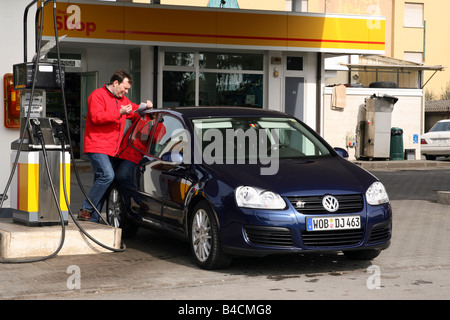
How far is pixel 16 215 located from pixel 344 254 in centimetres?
345

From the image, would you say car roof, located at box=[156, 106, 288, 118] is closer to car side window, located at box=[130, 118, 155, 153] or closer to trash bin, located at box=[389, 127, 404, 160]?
car side window, located at box=[130, 118, 155, 153]

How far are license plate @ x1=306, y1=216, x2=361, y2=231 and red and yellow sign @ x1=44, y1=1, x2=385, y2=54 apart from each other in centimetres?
1449

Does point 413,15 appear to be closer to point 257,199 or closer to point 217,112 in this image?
point 217,112

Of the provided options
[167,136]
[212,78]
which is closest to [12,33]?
[167,136]

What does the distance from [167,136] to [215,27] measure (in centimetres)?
1418

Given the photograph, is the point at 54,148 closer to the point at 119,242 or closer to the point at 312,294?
the point at 119,242

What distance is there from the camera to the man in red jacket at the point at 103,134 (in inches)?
369

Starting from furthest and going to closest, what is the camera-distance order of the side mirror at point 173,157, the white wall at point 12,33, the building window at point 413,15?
the building window at point 413,15 → the white wall at point 12,33 → the side mirror at point 173,157

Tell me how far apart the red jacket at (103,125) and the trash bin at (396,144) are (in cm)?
1800

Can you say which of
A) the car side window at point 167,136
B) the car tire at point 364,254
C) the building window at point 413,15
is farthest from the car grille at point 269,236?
the building window at point 413,15

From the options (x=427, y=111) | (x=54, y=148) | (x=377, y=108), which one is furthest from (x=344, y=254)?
(x=427, y=111)

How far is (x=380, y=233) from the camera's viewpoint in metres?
7.78

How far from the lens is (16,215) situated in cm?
889

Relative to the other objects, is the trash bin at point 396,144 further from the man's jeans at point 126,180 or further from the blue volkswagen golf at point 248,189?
the man's jeans at point 126,180
